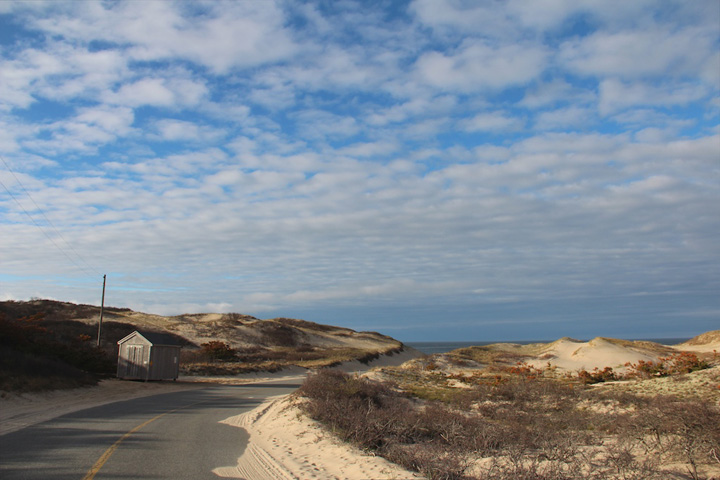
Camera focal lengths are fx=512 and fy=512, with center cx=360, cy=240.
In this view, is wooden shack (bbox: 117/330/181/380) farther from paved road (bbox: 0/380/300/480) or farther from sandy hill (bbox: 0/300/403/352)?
sandy hill (bbox: 0/300/403/352)

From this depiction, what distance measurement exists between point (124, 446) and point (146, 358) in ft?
77.7

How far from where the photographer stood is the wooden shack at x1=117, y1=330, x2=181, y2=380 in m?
32.6

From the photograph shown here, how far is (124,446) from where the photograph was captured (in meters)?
10.8

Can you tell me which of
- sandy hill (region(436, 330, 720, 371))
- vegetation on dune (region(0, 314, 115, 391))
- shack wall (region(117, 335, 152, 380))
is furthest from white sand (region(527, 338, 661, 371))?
vegetation on dune (region(0, 314, 115, 391))

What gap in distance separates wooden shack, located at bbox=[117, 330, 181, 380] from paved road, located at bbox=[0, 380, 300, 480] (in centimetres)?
1528

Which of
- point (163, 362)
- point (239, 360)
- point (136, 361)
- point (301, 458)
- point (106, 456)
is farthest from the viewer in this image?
point (239, 360)

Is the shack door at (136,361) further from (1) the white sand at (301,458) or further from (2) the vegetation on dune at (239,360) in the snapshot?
(1) the white sand at (301,458)

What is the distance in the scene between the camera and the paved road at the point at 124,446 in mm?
8516

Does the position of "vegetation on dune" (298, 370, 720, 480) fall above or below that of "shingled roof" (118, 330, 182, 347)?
below

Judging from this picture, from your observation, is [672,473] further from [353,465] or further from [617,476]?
[353,465]

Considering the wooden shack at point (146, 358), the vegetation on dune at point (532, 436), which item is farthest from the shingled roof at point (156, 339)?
the vegetation on dune at point (532, 436)

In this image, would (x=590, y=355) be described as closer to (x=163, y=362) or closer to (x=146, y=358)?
(x=163, y=362)

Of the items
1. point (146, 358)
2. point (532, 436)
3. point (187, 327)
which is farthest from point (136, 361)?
point (187, 327)

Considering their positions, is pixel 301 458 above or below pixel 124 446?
below
